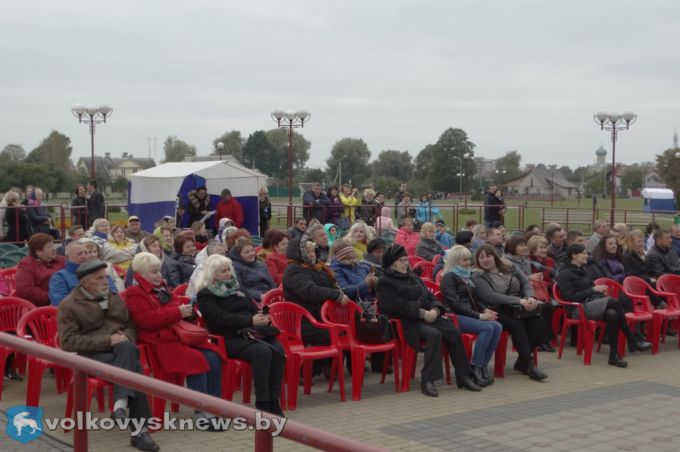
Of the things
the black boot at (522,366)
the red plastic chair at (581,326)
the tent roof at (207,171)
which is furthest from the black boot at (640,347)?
the tent roof at (207,171)

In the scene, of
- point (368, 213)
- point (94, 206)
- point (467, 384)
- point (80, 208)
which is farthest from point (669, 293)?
point (94, 206)

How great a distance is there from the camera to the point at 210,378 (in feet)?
22.2

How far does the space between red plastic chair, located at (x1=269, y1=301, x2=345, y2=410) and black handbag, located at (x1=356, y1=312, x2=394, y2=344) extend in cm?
26

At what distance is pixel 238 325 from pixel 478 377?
2.72 metres

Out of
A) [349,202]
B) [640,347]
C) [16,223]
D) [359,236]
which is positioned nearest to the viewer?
[640,347]

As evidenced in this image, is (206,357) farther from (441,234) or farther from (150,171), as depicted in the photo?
(150,171)

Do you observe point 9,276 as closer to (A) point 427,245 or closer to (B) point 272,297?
(B) point 272,297

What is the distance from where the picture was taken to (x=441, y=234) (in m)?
15.8

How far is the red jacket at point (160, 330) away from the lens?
255 inches

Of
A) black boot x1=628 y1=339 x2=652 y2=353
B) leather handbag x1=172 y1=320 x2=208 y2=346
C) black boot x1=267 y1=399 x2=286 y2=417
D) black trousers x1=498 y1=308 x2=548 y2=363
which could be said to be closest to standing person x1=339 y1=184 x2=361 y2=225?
black boot x1=628 y1=339 x2=652 y2=353

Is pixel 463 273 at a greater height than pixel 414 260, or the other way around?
pixel 463 273

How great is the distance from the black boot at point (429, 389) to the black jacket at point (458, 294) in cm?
106

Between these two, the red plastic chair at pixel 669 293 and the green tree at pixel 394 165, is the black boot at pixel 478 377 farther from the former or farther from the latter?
the green tree at pixel 394 165

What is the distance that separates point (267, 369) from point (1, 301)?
275 cm
